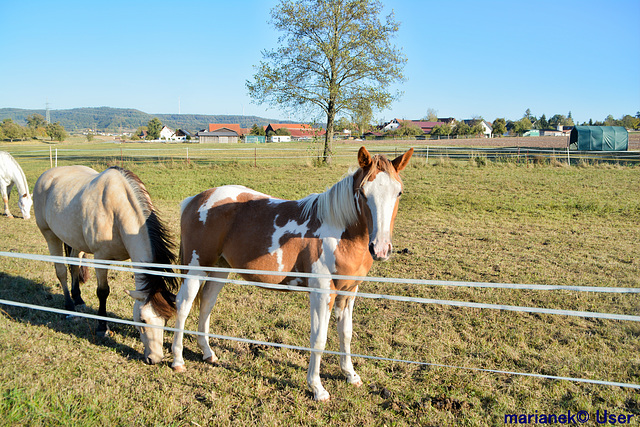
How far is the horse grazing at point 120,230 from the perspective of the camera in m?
3.68

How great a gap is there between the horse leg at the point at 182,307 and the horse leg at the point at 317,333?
121 cm

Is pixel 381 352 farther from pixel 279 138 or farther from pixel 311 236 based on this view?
pixel 279 138

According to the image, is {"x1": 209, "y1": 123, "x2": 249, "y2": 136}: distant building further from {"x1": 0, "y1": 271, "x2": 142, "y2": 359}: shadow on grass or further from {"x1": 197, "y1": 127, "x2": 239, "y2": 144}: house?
{"x1": 0, "y1": 271, "x2": 142, "y2": 359}: shadow on grass

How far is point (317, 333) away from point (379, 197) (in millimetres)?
1278

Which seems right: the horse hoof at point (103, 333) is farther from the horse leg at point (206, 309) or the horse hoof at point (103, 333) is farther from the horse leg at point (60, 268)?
the horse leg at point (206, 309)

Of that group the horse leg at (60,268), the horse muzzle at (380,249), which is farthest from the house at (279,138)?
the horse muzzle at (380,249)

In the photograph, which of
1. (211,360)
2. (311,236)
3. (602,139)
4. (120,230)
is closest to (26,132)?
(120,230)

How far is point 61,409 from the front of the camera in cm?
287

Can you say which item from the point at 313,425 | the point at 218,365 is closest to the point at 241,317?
the point at 218,365

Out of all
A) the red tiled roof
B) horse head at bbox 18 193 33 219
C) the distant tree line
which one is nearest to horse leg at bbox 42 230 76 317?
horse head at bbox 18 193 33 219

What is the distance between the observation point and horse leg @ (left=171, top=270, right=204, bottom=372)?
3545 millimetres

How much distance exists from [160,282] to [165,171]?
15960 mm

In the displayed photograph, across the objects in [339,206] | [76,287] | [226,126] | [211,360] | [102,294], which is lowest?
[211,360]

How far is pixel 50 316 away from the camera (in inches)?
181
